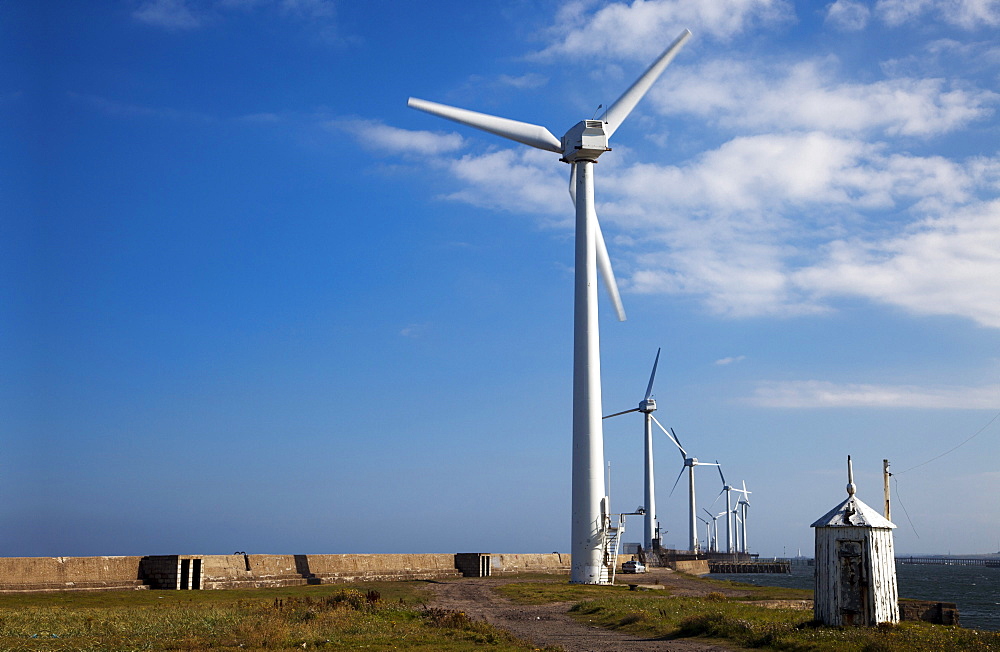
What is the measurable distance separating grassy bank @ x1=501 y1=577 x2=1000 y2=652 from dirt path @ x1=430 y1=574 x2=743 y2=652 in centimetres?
82

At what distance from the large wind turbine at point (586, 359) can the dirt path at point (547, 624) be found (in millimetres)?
6576

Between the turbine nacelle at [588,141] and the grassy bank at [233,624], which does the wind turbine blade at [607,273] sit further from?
the grassy bank at [233,624]

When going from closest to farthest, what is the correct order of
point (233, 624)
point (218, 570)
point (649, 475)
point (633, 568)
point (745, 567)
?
point (233, 624), point (218, 570), point (633, 568), point (649, 475), point (745, 567)

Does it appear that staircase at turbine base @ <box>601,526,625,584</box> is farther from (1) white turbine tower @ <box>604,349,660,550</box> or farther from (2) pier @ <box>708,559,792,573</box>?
(2) pier @ <box>708,559,792,573</box>

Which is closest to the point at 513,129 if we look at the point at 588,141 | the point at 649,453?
the point at 588,141

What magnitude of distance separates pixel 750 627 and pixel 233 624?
45.2 feet

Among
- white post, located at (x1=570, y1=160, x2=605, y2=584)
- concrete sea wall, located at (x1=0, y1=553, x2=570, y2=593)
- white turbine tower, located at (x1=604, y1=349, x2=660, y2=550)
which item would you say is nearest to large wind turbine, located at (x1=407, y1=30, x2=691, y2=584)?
white post, located at (x1=570, y1=160, x2=605, y2=584)

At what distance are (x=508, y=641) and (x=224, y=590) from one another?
2000 centimetres

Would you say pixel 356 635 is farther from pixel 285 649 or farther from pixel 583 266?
pixel 583 266

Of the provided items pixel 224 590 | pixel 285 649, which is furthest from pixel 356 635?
pixel 224 590

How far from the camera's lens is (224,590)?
38.9 metres

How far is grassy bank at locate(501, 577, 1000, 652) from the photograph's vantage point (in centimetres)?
2006

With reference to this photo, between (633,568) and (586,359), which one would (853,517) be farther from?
(633,568)

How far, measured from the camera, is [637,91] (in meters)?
Result: 56.3
